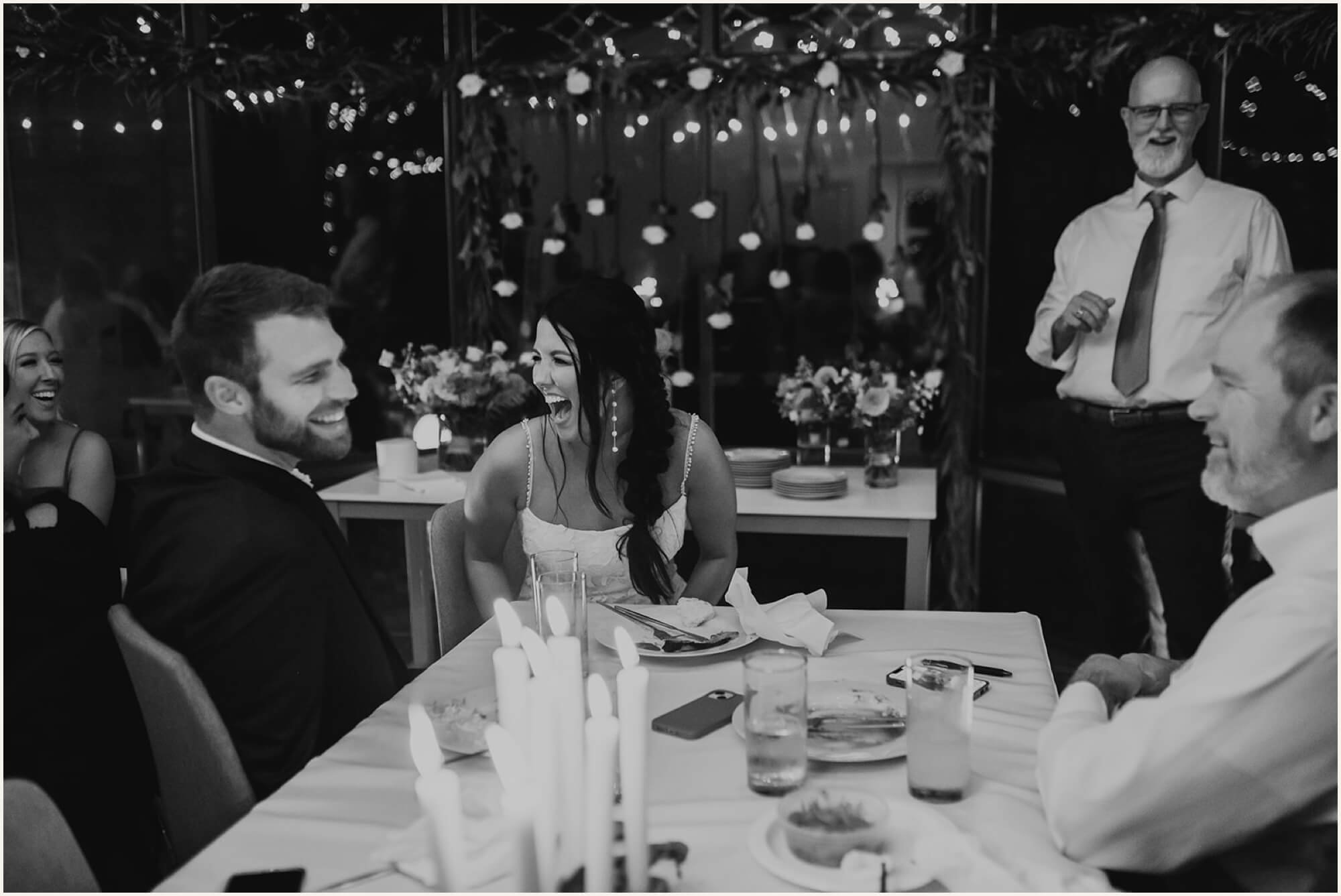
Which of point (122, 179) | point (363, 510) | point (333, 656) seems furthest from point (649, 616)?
point (122, 179)

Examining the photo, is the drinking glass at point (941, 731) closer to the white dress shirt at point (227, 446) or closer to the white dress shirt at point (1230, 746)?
the white dress shirt at point (1230, 746)

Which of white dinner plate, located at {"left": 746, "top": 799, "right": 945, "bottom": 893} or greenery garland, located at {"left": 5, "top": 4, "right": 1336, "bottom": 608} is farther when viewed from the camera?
greenery garland, located at {"left": 5, "top": 4, "right": 1336, "bottom": 608}

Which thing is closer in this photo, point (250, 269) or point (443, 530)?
point (250, 269)

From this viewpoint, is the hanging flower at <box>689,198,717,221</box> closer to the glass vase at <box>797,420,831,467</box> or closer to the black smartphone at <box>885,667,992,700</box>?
the glass vase at <box>797,420,831,467</box>

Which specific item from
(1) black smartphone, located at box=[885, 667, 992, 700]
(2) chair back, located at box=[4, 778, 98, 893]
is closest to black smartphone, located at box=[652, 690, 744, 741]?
(1) black smartphone, located at box=[885, 667, 992, 700]

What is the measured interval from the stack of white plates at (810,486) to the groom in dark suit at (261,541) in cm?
171

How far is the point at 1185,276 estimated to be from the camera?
3.36 m

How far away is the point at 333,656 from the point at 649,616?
545 millimetres

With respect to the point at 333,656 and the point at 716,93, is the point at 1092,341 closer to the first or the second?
the point at 716,93

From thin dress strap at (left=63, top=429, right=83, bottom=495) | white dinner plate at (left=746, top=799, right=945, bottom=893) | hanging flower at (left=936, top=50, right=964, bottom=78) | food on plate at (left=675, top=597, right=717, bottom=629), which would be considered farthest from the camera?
hanging flower at (left=936, top=50, right=964, bottom=78)

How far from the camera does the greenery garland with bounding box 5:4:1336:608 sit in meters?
4.19

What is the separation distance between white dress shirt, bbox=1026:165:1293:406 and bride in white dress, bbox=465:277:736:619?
4.58ft

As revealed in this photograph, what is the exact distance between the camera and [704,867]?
115 centimetres

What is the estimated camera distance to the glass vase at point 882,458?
11.9 feet
